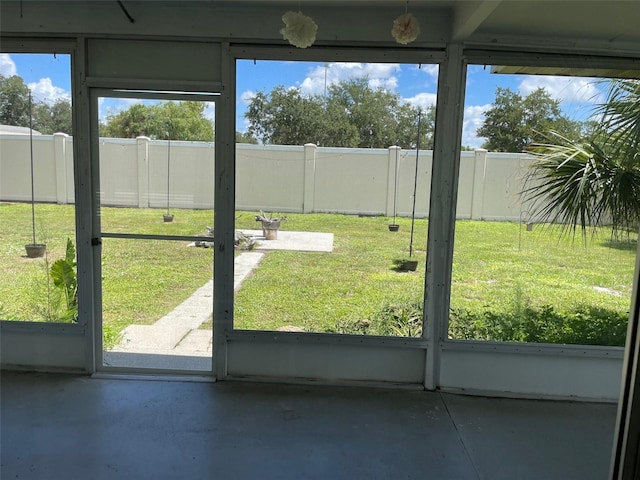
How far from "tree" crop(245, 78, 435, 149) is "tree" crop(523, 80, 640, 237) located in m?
0.77

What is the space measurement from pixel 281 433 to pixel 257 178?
1569mm

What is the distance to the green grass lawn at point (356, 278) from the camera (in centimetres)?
284

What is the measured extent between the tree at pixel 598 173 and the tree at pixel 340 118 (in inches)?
30.4

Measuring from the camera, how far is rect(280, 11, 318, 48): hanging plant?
181 cm

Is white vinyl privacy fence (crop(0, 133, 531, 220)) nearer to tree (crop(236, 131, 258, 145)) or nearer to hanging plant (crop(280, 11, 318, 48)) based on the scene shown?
tree (crop(236, 131, 258, 145))

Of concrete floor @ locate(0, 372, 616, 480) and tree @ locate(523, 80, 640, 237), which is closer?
concrete floor @ locate(0, 372, 616, 480)

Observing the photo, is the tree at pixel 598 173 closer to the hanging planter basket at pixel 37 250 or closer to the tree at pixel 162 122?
the tree at pixel 162 122

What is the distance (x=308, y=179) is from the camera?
287cm

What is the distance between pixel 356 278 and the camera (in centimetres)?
291

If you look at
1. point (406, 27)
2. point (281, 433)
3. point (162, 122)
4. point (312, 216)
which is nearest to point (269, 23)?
point (162, 122)

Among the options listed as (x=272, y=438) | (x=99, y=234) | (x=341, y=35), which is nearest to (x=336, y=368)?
(x=272, y=438)

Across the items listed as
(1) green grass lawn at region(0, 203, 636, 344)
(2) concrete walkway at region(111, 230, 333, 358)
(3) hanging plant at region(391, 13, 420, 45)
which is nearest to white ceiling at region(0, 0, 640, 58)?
(3) hanging plant at region(391, 13, 420, 45)

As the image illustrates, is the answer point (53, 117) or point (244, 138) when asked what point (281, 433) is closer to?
point (244, 138)

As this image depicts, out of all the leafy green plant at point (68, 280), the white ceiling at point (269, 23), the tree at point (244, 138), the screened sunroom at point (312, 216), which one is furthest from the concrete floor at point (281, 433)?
the white ceiling at point (269, 23)
